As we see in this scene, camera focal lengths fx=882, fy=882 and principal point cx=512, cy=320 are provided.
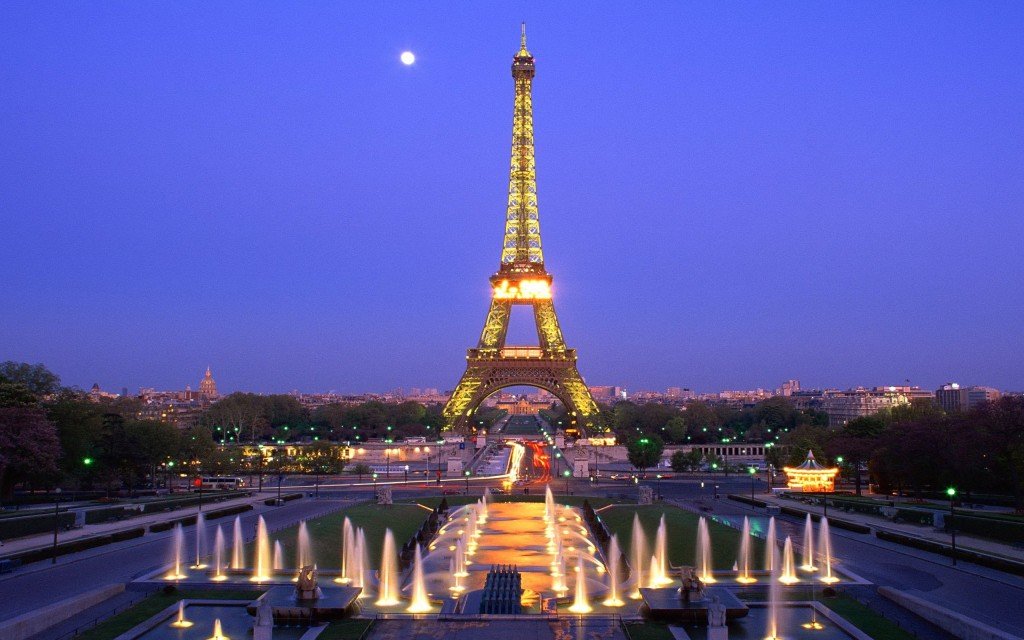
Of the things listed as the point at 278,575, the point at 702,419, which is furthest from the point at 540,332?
the point at 278,575

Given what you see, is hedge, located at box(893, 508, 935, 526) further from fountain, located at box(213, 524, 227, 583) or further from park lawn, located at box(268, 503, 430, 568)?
fountain, located at box(213, 524, 227, 583)

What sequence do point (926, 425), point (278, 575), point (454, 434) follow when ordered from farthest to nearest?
1. point (454, 434)
2. point (926, 425)
3. point (278, 575)

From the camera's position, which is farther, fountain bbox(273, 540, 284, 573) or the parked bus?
the parked bus

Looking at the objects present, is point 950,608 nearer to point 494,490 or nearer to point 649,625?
point 649,625

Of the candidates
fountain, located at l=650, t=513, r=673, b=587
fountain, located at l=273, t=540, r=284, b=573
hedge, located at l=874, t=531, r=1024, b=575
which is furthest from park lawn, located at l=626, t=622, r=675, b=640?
hedge, located at l=874, t=531, r=1024, b=575

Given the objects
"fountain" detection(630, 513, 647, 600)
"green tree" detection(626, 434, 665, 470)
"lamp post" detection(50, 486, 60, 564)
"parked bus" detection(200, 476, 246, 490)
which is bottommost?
"fountain" detection(630, 513, 647, 600)

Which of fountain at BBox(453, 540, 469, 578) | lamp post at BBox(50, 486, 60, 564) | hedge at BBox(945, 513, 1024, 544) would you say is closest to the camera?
fountain at BBox(453, 540, 469, 578)
